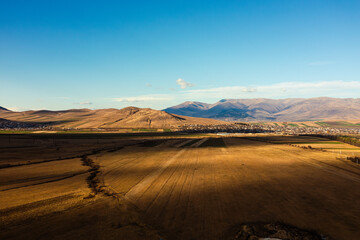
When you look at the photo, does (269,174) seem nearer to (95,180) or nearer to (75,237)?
(95,180)

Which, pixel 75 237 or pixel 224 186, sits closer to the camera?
pixel 75 237

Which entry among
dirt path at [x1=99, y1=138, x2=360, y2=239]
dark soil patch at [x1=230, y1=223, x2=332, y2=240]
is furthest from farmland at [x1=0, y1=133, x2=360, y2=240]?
dark soil patch at [x1=230, y1=223, x2=332, y2=240]

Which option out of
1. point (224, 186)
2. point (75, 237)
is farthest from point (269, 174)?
point (75, 237)

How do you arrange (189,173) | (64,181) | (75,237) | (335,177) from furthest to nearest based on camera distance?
(189,173) < (335,177) < (64,181) < (75,237)

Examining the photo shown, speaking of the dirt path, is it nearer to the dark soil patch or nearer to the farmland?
the farmland

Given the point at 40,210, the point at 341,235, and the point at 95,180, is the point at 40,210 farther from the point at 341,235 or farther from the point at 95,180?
the point at 341,235

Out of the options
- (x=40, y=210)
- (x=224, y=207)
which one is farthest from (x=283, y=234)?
(x=40, y=210)

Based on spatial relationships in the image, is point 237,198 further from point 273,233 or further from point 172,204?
point 273,233

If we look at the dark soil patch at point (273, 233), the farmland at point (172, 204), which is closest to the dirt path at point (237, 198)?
the farmland at point (172, 204)

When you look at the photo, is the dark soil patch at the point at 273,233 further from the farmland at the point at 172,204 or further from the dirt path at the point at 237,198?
the dirt path at the point at 237,198

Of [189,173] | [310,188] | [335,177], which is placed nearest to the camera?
[310,188]
